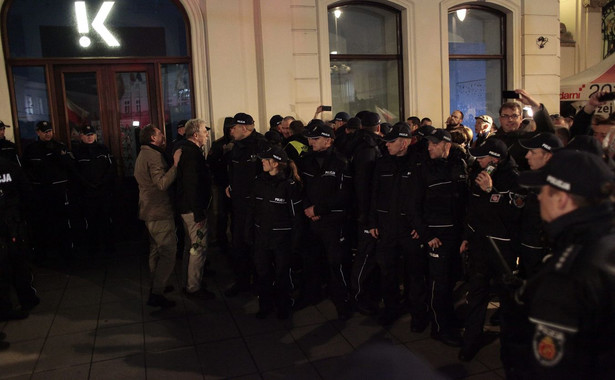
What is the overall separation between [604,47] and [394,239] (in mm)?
13758

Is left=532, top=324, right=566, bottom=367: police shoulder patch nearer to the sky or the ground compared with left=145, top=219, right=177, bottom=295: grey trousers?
nearer to the sky

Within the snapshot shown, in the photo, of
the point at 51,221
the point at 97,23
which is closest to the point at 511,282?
the point at 51,221

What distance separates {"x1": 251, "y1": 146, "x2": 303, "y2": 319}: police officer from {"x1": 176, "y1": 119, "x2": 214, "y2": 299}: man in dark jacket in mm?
727

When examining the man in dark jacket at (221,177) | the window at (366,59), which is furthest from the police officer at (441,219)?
the window at (366,59)

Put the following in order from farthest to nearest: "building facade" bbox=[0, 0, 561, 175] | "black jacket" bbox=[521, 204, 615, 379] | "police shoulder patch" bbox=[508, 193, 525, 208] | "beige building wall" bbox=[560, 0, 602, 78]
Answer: "beige building wall" bbox=[560, 0, 602, 78] → "building facade" bbox=[0, 0, 561, 175] → "police shoulder patch" bbox=[508, 193, 525, 208] → "black jacket" bbox=[521, 204, 615, 379]

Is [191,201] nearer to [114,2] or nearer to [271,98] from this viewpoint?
[271,98]

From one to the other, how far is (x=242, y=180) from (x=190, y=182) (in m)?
0.69

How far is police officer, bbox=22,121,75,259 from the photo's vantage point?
303 inches

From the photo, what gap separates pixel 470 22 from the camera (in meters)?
11.0

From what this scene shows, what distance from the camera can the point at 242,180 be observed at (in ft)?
Result: 20.3

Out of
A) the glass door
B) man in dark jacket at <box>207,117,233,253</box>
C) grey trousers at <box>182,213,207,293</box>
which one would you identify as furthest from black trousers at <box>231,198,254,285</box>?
the glass door

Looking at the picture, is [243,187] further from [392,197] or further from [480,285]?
[480,285]

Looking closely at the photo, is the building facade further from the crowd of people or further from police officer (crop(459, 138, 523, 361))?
police officer (crop(459, 138, 523, 361))

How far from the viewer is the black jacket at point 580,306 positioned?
193cm
